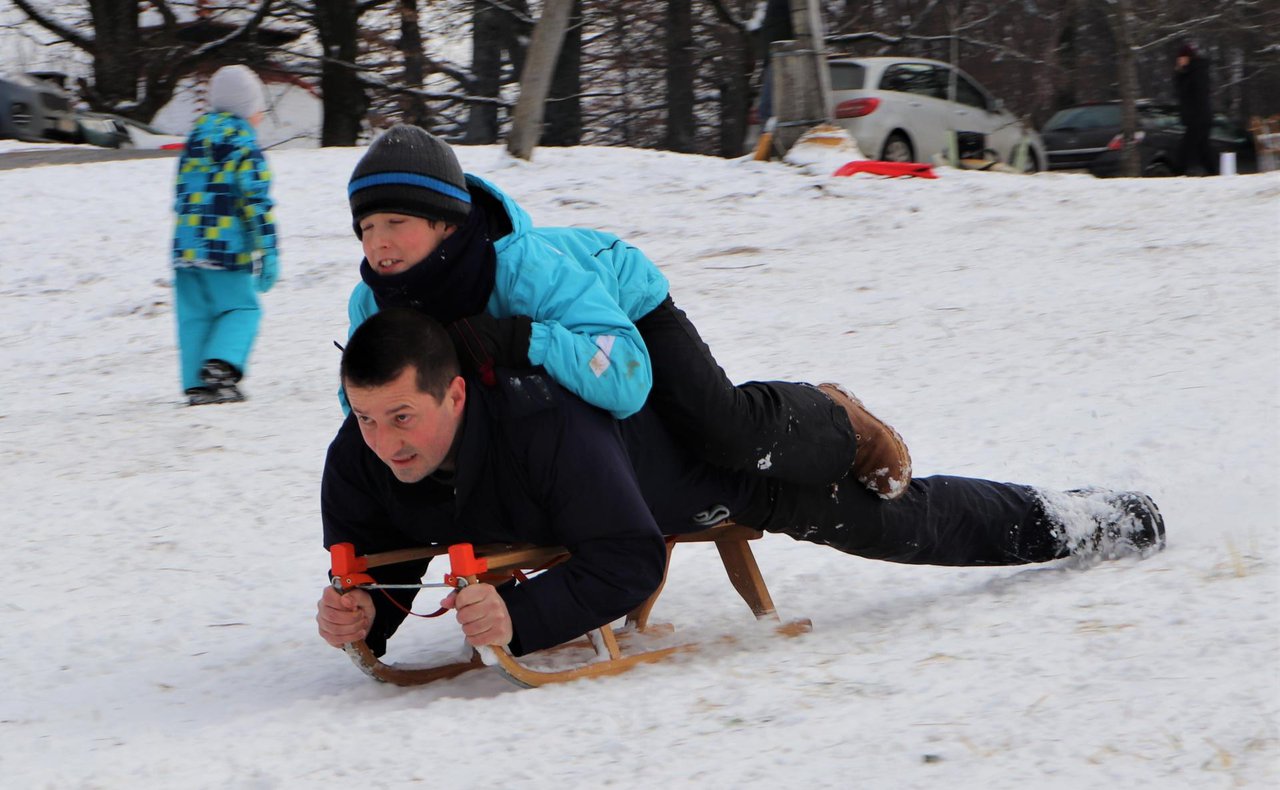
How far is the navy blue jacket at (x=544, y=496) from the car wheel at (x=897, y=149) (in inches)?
441

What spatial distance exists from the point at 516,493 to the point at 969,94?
1373 centimetres

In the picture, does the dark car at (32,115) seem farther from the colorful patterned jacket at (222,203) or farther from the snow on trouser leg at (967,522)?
the snow on trouser leg at (967,522)

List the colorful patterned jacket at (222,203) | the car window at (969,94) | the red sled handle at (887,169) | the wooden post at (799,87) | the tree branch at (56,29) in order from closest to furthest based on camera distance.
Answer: the colorful patterned jacket at (222,203) → the red sled handle at (887,169) → the wooden post at (799,87) → the car window at (969,94) → the tree branch at (56,29)

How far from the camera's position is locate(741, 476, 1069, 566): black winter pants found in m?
3.15

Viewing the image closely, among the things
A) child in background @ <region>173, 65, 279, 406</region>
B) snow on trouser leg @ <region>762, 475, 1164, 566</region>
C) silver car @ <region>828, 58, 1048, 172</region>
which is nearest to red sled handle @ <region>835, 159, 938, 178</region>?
silver car @ <region>828, 58, 1048, 172</region>

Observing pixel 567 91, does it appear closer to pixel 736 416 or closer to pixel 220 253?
pixel 220 253

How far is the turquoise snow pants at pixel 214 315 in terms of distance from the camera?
6.07m

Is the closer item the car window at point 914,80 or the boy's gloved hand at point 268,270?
the boy's gloved hand at point 268,270

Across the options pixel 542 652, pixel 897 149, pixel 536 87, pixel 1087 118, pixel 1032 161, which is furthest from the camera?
pixel 1087 118

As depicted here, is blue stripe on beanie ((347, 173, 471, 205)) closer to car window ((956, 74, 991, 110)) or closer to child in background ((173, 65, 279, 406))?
child in background ((173, 65, 279, 406))

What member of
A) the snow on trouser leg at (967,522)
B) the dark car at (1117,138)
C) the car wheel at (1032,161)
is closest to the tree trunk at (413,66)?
the car wheel at (1032,161)

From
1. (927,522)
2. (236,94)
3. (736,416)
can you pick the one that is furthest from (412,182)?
(236,94)

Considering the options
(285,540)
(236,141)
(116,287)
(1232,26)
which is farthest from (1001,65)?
(285,540)

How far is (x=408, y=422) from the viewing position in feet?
8.46
